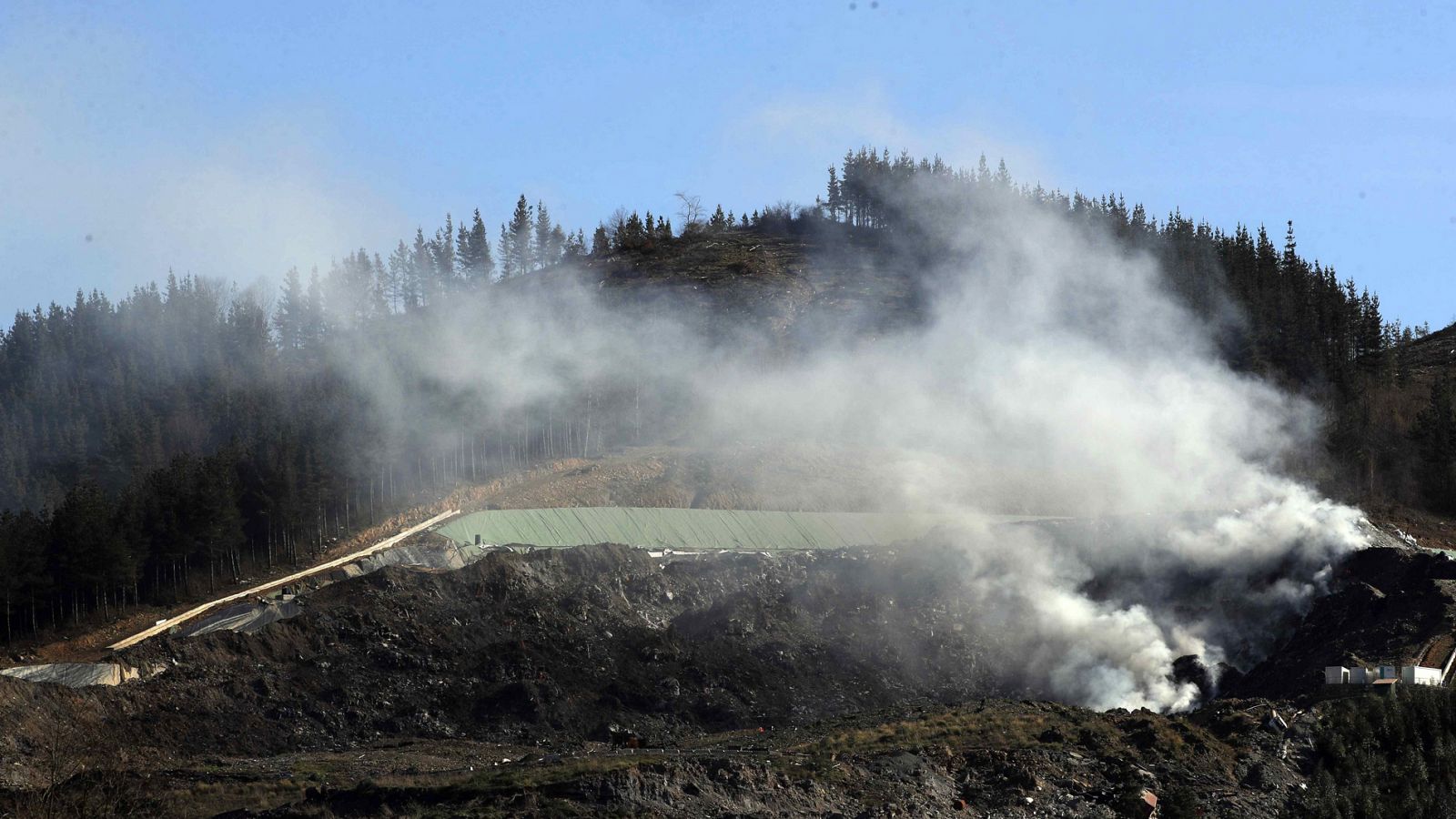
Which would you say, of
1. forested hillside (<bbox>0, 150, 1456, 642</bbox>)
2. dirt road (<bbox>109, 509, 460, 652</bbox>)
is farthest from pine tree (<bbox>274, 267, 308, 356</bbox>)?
dirt road (<bbox>109, 509, 460, 652</bbox>)

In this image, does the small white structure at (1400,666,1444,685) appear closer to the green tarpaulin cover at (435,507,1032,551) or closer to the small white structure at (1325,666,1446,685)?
the small white structure at (1325,666,1446,685)

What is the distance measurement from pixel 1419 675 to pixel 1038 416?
59.9 m

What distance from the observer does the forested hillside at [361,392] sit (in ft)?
237

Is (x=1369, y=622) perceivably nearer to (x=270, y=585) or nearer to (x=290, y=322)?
(x=270, y=585)

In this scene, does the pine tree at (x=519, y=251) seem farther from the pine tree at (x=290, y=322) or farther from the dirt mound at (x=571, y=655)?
the dirt mound at (x=571, y=655)

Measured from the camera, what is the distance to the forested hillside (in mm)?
72188

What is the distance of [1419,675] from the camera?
1988 inches

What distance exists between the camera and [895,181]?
185 m

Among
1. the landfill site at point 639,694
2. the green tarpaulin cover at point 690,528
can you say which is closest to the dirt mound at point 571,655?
the landfill site at point 639,694

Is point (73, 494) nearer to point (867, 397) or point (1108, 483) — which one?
point (1108, 483)

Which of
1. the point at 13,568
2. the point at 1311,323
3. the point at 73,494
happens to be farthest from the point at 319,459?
the point at 1311,323

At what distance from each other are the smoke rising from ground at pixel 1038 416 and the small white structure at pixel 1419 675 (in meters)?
11.1

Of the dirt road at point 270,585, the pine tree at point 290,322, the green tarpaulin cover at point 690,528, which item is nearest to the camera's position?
the dirt road at point 270,585

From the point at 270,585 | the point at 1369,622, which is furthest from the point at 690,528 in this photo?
the point at 1369,622
